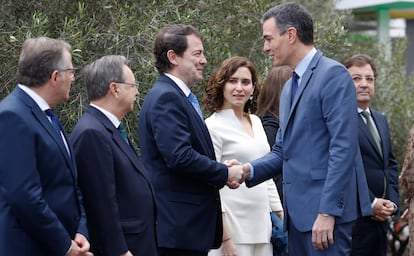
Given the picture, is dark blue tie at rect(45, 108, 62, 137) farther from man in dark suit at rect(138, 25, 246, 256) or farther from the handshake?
the handshake

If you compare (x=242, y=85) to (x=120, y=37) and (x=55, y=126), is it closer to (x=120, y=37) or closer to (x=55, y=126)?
(x=120, y=37)

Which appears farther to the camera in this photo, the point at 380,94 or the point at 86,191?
the point at 380,94

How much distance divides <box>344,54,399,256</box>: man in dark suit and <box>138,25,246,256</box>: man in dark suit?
153 cm

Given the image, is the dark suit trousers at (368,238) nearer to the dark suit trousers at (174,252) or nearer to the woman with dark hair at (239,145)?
the woman with dark hair at (239,145)

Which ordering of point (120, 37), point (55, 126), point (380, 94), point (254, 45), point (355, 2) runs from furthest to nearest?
1. point (355, 2)
2. point (380, 94)
3. point (254, 45)
4. point (120, 37)
5. point (55, 126)

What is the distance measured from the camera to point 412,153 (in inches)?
271

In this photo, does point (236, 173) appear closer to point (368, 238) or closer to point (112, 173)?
point (112, 173)

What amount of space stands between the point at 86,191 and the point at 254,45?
504cm

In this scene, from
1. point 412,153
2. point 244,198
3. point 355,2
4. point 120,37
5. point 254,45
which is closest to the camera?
point 412,153

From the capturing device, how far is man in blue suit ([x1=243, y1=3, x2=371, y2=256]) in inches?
229

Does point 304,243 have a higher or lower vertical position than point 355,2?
lower

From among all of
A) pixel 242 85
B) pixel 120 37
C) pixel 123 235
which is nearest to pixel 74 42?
pixel 120 37

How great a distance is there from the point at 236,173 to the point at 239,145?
0.67m

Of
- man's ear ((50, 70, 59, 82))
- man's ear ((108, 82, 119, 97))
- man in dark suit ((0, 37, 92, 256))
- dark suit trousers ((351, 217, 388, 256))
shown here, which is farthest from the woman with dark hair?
man's ear ((50, 70, 59, 82))
